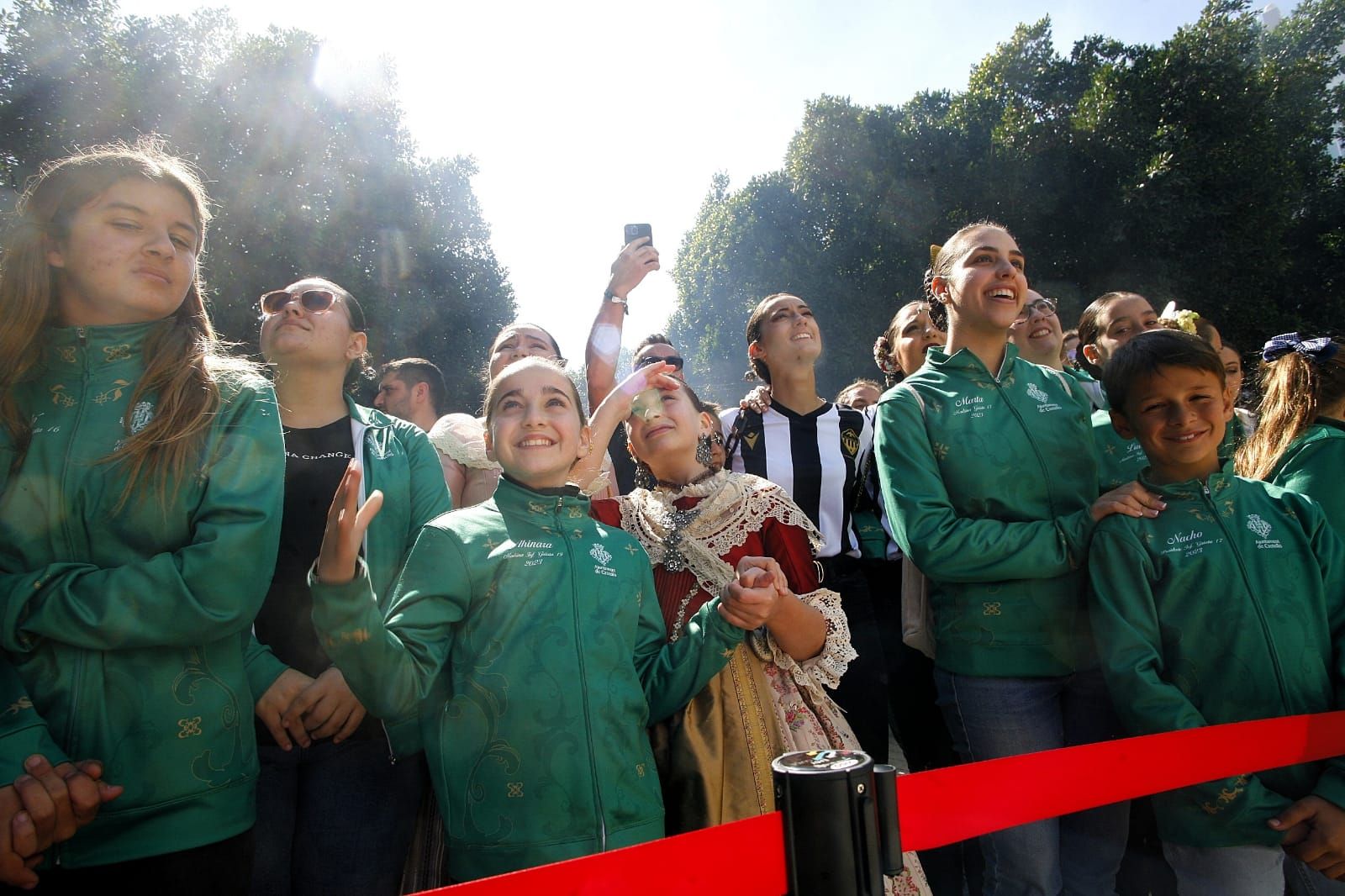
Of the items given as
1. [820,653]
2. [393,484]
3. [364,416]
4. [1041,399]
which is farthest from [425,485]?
[1041,399]

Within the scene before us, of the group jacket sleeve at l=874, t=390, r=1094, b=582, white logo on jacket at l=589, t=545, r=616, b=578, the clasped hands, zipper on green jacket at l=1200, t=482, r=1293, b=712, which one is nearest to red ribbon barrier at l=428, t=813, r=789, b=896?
white logo on jacket at l=589, t=545, r=616, b=578

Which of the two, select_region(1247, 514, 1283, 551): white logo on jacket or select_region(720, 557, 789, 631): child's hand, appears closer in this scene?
select_region(720, 557, 789, 631): child's hand

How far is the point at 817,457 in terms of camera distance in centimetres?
338

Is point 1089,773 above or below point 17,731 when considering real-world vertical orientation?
below

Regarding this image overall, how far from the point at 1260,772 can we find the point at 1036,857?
619 millimetres

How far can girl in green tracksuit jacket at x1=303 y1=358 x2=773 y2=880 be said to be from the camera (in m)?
1.69

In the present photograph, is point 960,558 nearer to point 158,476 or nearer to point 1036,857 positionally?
point 1036,857

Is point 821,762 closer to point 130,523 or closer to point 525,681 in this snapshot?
point 525,681

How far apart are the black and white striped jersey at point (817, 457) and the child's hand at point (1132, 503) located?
1067 millimetres

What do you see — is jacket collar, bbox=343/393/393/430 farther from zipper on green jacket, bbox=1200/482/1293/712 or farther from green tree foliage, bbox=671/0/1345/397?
green tree foliage, bbox=671/0/1345/397

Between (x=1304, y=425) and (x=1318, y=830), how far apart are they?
61.6 inches

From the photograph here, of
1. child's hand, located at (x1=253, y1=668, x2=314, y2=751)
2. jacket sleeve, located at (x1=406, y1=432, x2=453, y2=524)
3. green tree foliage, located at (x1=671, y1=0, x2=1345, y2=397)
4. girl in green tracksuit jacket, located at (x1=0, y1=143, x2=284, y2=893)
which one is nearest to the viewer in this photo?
girl in green tracksuit jacket, located at (x1=0, y1=143, x2=284, y2=893)

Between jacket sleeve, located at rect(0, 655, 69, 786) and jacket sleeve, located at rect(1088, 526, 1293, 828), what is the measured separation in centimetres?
246

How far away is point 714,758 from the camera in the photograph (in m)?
2.08
